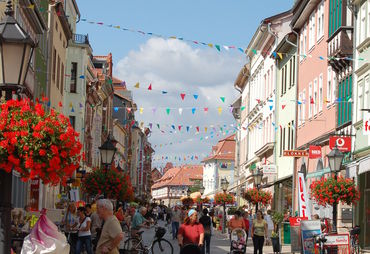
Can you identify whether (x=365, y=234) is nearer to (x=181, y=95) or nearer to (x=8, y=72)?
(x=181, y=95)

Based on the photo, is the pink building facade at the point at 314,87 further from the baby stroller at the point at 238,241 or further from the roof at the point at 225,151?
the roof at the point at 225,151

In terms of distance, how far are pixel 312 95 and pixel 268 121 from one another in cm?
1623

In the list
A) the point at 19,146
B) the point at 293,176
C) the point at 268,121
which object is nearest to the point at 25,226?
the point at 19,146

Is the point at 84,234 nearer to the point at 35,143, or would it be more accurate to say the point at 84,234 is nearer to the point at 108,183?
the point at 108,183

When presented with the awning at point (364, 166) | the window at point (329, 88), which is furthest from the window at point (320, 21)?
the awning at point (364, 166)

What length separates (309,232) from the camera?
21.6m

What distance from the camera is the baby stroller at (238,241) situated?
21.9 m

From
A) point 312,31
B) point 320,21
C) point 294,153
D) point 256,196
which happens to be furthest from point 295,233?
point 256,196

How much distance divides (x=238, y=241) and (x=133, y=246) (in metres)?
3.61

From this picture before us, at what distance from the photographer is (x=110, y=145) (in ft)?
91.5

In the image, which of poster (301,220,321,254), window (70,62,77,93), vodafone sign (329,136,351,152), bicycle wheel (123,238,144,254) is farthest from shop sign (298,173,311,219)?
window (70,62,77,93)

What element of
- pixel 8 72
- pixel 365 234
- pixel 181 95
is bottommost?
pixel 365 234

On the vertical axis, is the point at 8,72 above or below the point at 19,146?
above

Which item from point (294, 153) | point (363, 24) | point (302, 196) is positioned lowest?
point (302, 196)
